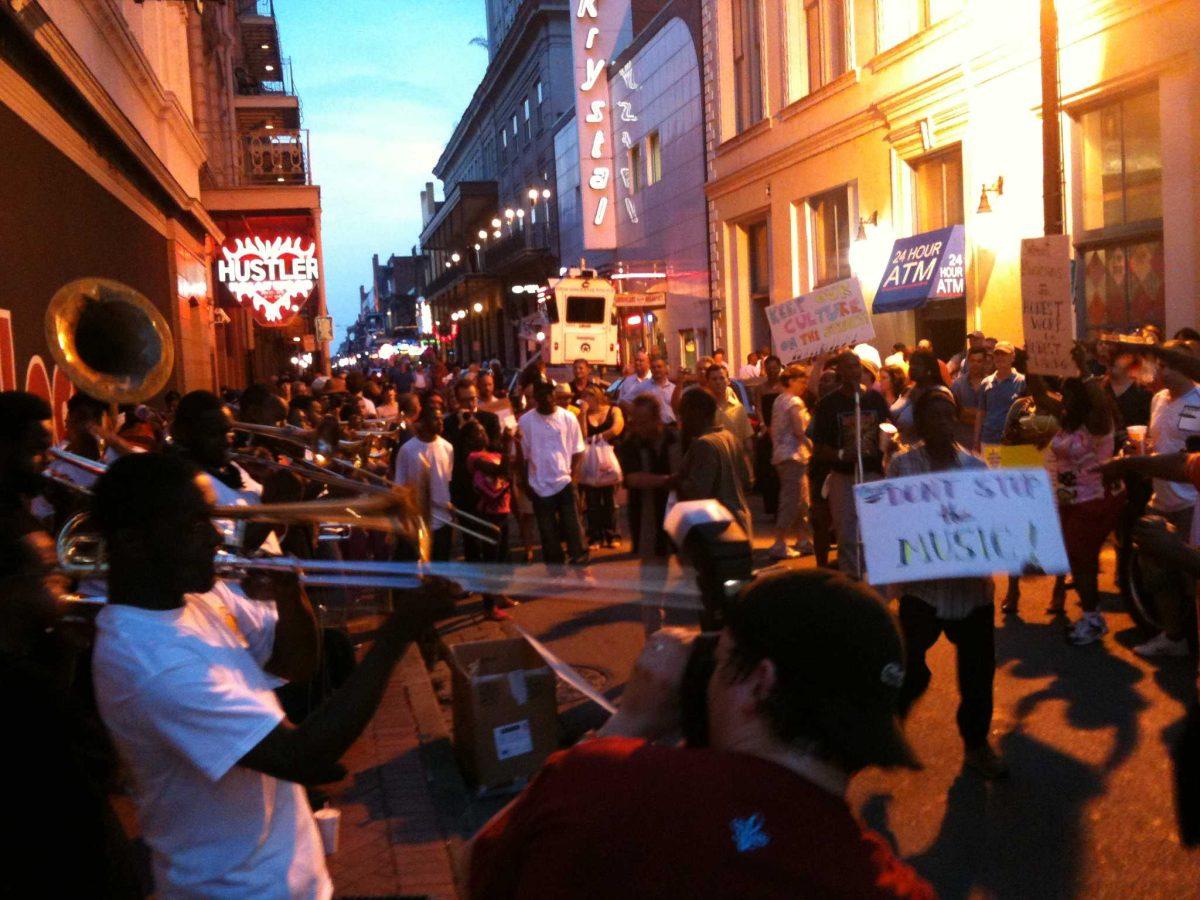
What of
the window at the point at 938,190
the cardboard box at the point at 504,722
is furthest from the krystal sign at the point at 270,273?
the cardboard box at the point at 504,722

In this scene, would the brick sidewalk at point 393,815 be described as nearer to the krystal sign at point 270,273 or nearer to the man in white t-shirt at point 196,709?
the man in white t-shirt at point 196,709

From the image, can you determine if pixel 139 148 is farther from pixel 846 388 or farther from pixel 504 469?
pixel 846 388

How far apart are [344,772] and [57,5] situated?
402 inches

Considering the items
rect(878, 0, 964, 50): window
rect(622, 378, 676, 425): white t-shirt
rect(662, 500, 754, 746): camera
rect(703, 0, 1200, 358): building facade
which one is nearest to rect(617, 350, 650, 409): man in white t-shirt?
rect(622, 378, 676, 425): white t-shirt

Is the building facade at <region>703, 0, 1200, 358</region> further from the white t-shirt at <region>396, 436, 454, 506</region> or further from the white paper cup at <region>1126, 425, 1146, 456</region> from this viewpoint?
the white t-shirt at <region>396, 436, 454, 506</region>

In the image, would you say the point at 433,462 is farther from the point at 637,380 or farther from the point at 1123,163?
the point at 1123,163

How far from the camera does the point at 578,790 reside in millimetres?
1564

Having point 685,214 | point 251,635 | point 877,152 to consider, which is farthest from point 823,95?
point 251,635

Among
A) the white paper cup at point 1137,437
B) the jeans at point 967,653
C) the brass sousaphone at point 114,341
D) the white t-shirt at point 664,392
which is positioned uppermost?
the brass sousaphone at point 114,341

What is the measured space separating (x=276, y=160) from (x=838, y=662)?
115ft

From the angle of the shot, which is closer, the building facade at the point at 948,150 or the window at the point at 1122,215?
the building facade at the point at 948,150

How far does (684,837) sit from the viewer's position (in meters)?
1.50

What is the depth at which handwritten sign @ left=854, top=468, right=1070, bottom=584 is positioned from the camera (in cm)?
523

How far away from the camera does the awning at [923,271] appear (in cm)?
1770
